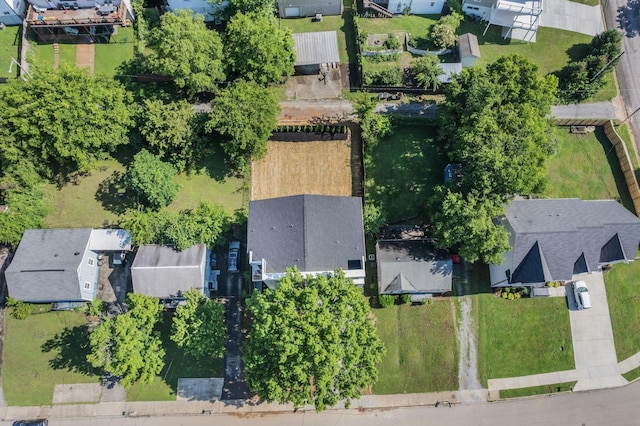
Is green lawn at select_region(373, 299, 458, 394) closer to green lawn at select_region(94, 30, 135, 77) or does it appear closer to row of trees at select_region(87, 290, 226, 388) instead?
row of trees at select_region(87, 290, 226, 388)

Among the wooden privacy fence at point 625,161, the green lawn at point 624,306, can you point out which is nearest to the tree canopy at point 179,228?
the green lawn at point 624,306

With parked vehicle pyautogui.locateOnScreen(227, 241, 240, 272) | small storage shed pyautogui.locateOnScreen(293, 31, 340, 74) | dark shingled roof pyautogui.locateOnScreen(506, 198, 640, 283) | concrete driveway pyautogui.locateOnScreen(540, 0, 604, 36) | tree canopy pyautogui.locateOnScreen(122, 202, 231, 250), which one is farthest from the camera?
concrete driveway pyautogui.locateOnScreen(540, 0, 604, 36)

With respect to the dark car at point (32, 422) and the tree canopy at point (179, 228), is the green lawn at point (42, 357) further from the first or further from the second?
the tree canopy at point (179, 228)

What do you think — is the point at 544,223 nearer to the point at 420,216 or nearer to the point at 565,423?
the point at 420,216

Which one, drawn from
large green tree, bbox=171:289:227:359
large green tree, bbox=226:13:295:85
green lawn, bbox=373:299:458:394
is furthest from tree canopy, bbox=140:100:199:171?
green lawn, bbox=373:299:458:394

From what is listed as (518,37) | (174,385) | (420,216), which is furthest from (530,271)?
(174,385)

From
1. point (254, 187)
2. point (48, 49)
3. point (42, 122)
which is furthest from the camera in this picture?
point (48, 49)

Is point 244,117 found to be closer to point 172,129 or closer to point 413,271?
point 172,129
